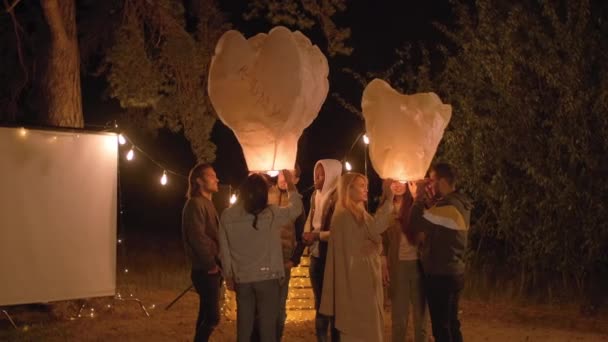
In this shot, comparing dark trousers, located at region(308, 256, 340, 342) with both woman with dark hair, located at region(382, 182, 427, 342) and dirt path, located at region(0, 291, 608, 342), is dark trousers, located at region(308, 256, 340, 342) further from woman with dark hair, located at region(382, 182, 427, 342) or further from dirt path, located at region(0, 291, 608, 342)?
dirt path, located at region(0, 291, 608, 342)

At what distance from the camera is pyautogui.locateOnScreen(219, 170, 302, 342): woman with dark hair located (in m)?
5.56

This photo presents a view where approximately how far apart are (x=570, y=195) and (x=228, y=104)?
5535 mm

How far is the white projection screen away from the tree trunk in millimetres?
1081

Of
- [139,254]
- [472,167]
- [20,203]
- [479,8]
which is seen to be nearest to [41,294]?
[20,203]

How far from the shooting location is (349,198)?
598 centimetres

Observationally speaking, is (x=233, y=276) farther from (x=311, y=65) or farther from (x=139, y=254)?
(x=139, y=254)

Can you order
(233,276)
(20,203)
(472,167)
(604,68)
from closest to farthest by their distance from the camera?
(233,276), (20,203), (604,68), (472,167)

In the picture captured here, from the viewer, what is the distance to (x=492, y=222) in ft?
38.4

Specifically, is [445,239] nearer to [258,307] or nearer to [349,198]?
[349,198]

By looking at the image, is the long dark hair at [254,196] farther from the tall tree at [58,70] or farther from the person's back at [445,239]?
the tall tree at [58,70]

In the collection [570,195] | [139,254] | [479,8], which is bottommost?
[139,254]

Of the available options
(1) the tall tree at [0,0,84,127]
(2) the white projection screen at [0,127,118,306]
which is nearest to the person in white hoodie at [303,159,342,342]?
(2) the white projection screen at [0,127,118,306]

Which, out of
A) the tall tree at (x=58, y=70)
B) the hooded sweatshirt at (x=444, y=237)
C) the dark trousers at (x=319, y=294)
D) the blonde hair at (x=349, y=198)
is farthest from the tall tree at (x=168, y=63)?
the hooded sweatshirt at (x=444, y=237)

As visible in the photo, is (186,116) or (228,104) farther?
(186,116)
